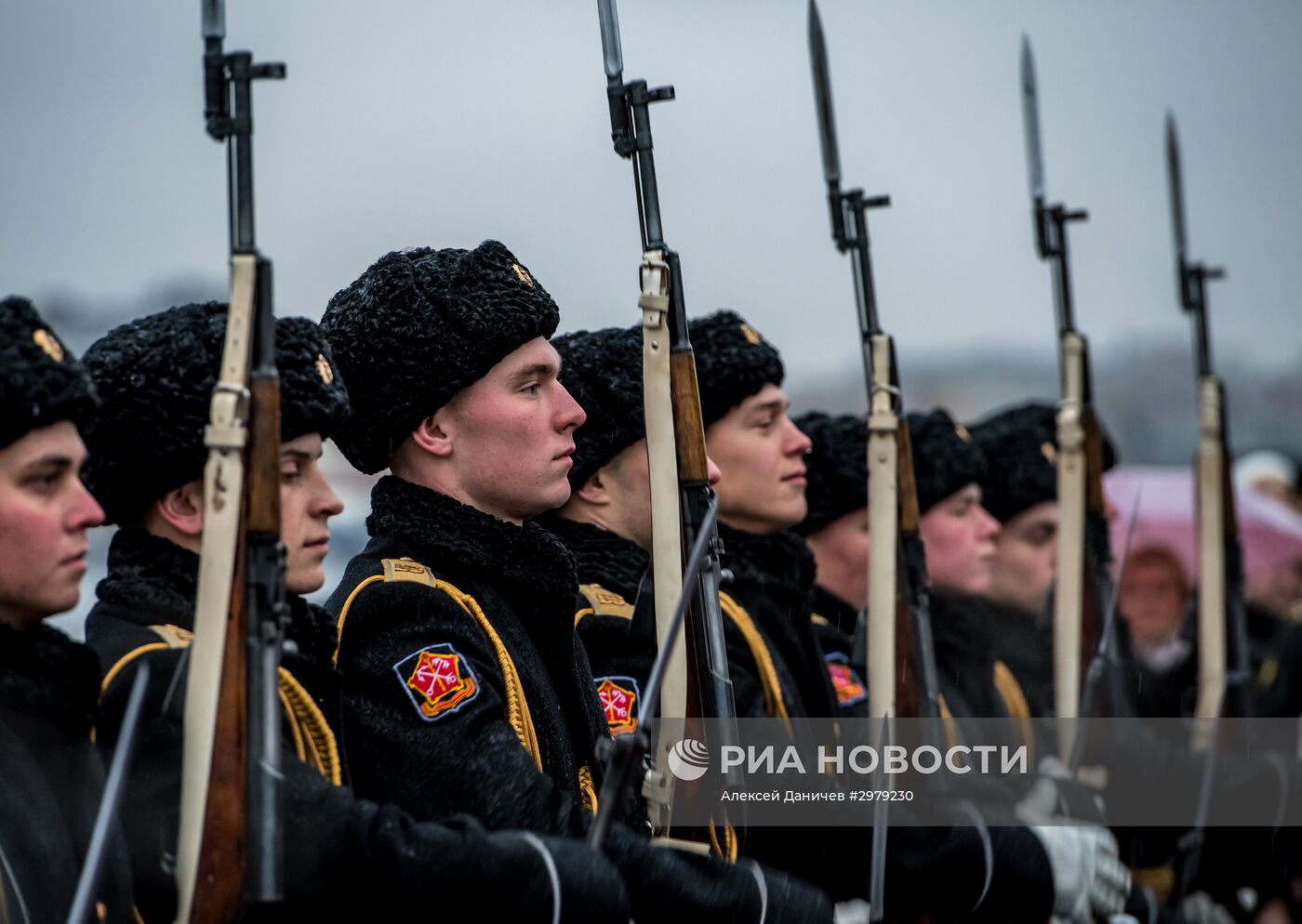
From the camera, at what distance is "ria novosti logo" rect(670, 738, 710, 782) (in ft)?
12.7

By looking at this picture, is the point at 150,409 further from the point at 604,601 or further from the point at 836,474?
the point at 836,474

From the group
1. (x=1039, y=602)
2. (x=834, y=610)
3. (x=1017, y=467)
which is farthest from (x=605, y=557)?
(x=1039, y=602)

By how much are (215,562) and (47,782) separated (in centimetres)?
39

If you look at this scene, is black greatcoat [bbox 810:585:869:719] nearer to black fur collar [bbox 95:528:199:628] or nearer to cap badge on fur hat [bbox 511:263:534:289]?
cap badge on fur hat [bbox 511:263:534:289]

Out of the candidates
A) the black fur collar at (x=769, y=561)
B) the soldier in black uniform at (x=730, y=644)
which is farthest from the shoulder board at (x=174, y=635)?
the black fur collar at (x=769, y=561)

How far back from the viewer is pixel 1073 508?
240 inches

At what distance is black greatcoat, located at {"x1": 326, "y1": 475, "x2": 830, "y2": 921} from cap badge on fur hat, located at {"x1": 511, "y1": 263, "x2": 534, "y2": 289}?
45cm

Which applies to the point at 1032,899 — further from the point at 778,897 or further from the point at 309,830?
the point at 309,830

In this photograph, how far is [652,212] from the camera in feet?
13.3

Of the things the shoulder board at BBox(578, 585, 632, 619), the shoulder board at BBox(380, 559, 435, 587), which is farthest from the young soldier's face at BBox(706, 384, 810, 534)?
the shoulder board at BBox(380, 559, 435, 587)

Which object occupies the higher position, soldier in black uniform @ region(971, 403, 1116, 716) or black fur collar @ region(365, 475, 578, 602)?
black fur collar @ region(365, 475, 578, 602)

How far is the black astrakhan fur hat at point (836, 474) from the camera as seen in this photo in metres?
5.81

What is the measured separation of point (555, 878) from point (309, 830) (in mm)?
378

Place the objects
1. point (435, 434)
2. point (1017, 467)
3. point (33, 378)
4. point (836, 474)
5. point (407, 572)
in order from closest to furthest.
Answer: point (33, 378)
point (407, 572)
point (435, 434)
point (836, 474)
point (1017, 467)
